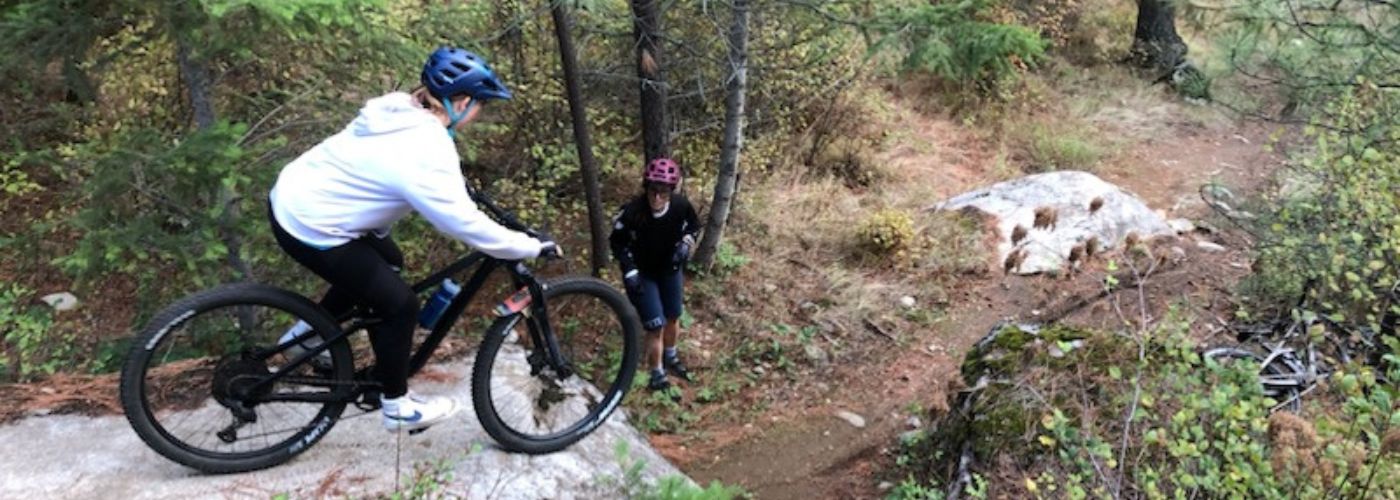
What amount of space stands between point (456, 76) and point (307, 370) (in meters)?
1.52

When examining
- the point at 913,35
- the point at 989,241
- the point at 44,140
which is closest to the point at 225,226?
the point at 44,140

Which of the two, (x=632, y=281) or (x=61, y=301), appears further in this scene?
(x=61, y=301)

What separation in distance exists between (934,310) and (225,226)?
5803 millimetres

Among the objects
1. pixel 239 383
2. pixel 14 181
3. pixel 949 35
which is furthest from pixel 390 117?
pixel 14 181

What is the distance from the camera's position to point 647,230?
5.47m

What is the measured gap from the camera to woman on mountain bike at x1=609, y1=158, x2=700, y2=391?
17.5ft

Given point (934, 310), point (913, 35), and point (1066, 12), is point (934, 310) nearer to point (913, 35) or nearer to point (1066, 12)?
point (913, 35)

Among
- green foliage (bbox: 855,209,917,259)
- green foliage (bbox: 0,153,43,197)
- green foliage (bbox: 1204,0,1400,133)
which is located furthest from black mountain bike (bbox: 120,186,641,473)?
green foliage (bbox: 1204,0,1400,133)

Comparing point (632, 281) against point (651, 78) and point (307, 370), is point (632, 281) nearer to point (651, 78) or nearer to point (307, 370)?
point (651, 78)

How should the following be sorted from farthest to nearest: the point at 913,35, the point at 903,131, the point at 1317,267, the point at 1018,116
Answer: the point at 1018,116
the point at 903,131
the point at 913,35
the point at 1317,267

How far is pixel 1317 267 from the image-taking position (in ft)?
18.1

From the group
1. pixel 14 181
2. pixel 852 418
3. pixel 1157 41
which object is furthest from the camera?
pixel 1157 41

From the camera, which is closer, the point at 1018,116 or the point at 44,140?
the point at 44,140

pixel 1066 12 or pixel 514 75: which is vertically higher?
pixel 514 75
